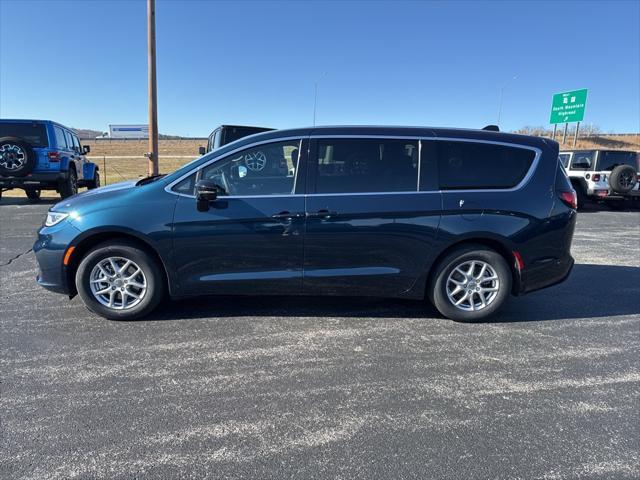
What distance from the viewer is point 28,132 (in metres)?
10.8

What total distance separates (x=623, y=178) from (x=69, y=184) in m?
16.1

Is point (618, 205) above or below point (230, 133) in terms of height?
below

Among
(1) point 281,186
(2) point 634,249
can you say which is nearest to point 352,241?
(1) point 281,186

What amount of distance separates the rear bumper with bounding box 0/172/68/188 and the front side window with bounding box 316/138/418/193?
10.0 meters

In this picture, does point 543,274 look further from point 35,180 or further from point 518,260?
point 35,180

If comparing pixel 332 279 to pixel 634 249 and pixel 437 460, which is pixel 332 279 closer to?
pixel 437 460

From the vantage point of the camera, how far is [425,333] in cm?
376

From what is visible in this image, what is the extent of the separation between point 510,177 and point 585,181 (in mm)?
11059

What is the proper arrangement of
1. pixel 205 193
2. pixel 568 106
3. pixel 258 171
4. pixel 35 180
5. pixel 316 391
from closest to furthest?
1. pixel 316 391
2. pixel 205 193
3. pixel 258 171
4. pixel 35 180
5. pixel 568 106

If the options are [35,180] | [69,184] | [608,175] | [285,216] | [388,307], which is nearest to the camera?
[285,216]

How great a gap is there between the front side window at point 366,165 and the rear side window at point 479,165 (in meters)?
0.30

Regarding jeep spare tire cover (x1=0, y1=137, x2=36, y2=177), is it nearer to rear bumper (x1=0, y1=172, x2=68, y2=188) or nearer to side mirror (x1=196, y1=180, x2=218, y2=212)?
rear bumper (x1=0, y1=172, x2=68, y2=188)

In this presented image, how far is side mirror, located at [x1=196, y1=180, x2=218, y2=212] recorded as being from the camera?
11.7ft

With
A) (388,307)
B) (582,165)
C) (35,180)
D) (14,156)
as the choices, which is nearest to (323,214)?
(388,307)
